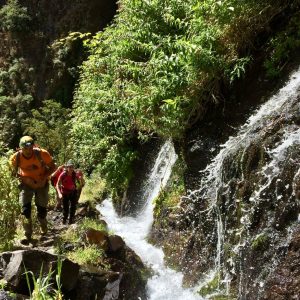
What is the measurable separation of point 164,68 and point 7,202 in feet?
13.3

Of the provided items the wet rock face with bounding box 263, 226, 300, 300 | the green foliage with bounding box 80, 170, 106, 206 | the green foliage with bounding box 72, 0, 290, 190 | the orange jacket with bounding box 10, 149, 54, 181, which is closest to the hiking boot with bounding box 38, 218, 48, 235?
the orange jacket with bounding box 10, 149, 54, 181

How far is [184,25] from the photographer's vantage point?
9.85m

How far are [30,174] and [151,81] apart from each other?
3556 mm

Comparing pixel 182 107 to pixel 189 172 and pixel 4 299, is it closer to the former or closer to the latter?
pixel 189 172

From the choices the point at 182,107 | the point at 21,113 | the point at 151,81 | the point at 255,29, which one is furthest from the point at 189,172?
the point at 21,113

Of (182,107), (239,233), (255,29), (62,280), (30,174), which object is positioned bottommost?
(62,280)

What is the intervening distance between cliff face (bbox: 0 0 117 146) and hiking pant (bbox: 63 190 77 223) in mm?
12241

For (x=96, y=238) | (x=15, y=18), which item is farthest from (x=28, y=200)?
(x=15, y=18)

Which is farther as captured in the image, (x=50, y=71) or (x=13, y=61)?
(x=13, y=61)

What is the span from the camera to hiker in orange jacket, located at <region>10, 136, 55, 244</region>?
671cm

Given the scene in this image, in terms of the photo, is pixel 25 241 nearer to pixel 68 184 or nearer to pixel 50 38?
pixel 68 184

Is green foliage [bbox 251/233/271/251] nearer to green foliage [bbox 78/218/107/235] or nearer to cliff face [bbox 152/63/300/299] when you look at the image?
cliff face [bbox 152/63/300/299]

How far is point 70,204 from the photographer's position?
9344 millimetres

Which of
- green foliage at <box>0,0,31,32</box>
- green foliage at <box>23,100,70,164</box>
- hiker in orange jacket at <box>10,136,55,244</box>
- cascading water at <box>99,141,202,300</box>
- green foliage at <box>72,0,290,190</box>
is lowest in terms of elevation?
cascading water at <box>99,141,202,300</box>
